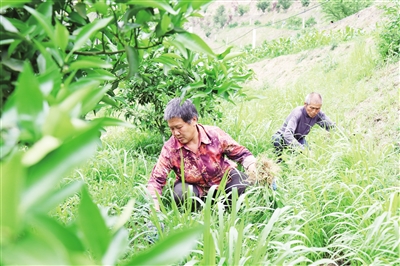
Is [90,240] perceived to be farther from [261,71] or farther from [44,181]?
[261,71]

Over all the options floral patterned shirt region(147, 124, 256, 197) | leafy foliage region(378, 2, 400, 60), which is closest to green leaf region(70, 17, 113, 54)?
floral patterned shirt region(147, 124, 256, 197)

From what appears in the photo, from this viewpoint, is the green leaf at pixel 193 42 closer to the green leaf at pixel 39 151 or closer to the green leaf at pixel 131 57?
the green leaf at pixel 131 57

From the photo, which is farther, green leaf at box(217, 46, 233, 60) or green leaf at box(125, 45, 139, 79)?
green leaf at box(217, 46, 233, 60)

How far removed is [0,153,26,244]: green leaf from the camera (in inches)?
11.4

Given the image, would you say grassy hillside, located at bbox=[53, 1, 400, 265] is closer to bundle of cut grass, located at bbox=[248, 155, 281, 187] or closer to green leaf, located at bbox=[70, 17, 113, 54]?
bundle of cut grass, located at bbox=[248, 155, 281, 187]

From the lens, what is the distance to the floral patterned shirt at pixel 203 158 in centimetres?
272

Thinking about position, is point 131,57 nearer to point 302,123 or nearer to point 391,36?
point 302,123

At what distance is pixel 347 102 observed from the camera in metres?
5.26

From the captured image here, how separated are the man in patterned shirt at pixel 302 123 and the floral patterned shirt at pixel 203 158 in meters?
0.90

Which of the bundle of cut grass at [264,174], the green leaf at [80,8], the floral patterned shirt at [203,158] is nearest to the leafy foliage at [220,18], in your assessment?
the floral patterned shirt at [203,158]

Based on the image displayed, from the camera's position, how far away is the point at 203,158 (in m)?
2.77

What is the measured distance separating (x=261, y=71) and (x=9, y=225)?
1196 centimetres

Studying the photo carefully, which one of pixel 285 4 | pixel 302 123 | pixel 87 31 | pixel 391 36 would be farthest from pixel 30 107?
pixel 285 4

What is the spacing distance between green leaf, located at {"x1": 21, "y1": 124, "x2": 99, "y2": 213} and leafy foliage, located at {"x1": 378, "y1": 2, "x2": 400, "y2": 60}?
587cm
